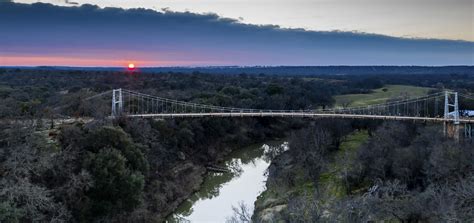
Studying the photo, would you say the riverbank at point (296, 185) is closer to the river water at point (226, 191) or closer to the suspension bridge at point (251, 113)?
the river water at point (226, 191)

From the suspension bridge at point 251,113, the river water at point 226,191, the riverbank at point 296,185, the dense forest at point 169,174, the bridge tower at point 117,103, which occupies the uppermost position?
the bridge tower at point 117,103

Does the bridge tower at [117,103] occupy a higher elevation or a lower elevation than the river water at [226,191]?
higher

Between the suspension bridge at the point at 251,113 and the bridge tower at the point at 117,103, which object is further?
the suspension bridge at the point at 251,113

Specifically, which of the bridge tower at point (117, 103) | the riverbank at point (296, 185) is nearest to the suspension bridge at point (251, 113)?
the bridge tower at point (117, 103)

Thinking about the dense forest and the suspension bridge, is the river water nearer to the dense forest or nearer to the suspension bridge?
the dense forest

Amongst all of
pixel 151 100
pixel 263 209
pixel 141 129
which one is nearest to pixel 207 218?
pixel 263 209

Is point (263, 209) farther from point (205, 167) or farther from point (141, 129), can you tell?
point (205, 167)

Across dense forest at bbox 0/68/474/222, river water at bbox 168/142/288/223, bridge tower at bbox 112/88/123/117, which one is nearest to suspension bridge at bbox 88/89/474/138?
bridge tower at bbox 112/88/123/117

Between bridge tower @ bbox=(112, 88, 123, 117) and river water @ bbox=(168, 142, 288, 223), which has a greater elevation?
bridge tower @ bbox=(112, 88, 123, 117)
